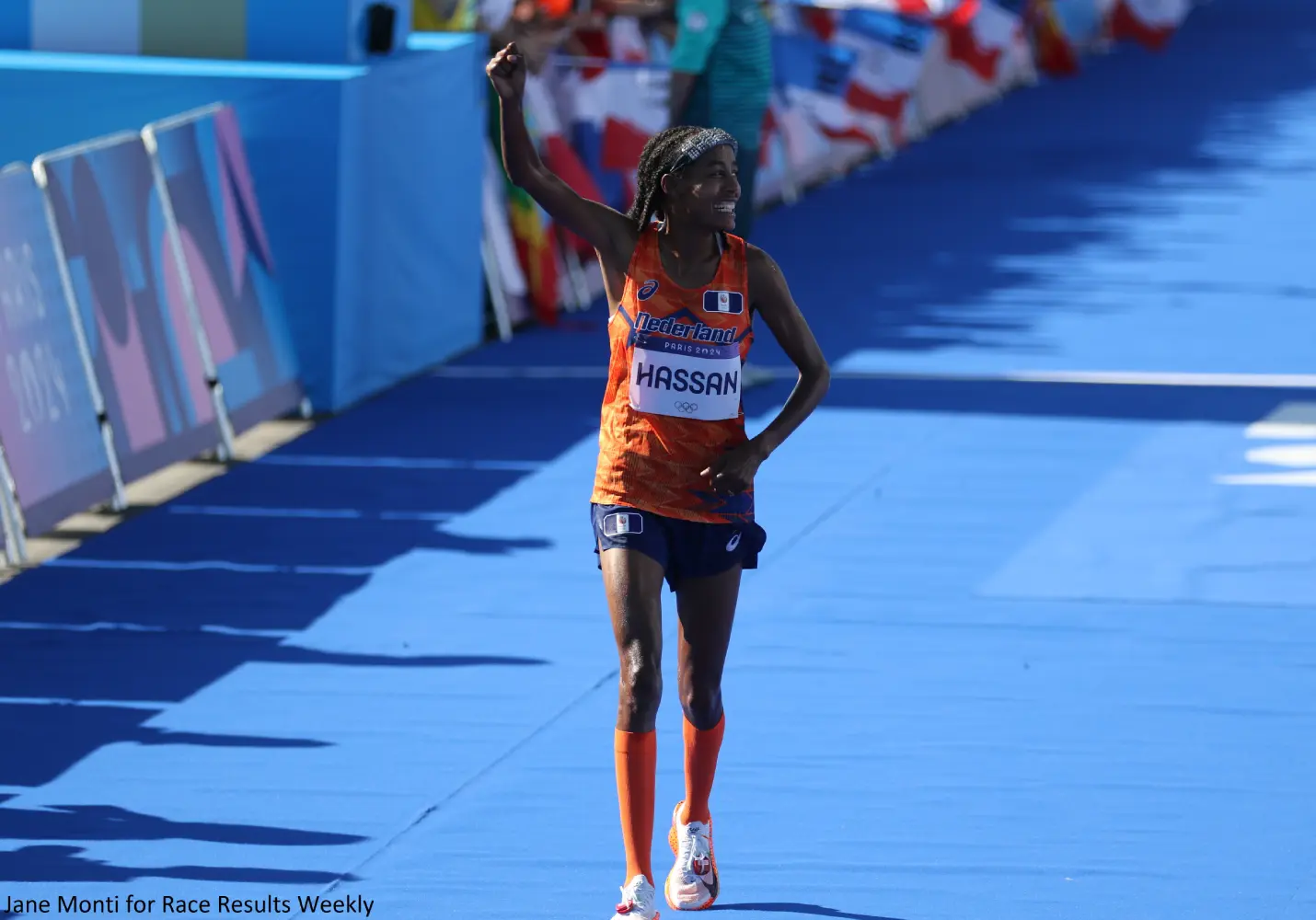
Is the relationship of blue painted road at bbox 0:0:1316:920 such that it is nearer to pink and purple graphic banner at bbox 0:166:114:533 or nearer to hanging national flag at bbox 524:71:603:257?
pink and purple graphic banner at bbox 0:166:114:533

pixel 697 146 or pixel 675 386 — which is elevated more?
pixel 697 146

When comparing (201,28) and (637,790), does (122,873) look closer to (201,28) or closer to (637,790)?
(637,790)

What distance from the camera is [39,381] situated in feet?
30.9

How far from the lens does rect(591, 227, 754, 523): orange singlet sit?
5.63 metres

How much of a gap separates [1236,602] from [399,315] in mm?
5324

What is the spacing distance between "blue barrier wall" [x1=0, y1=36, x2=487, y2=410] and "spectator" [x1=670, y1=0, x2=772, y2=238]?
5.28ft

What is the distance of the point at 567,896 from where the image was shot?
5.97 metres

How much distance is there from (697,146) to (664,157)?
115 millimetres

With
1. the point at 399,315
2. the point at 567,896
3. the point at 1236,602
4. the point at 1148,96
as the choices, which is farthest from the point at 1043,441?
the point at 1148,96

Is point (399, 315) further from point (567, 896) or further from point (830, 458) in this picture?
point (567, 896)

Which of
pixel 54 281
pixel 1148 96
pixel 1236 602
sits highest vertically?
pixel 54 281

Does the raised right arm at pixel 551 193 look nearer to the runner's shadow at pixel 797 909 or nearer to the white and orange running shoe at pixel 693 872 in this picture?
the white and orange running shoe at pixel 693 872

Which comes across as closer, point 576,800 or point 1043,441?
point 576,800

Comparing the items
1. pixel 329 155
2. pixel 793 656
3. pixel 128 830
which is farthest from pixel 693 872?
pixel 329 155
